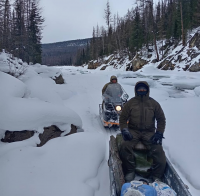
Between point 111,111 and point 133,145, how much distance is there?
104 inches

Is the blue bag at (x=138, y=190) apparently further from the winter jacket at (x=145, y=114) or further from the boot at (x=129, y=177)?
the winter jacket at (x=145, y=114)

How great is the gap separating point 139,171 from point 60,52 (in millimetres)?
147129

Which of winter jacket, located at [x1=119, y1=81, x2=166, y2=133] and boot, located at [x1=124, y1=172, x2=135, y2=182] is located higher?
winter jacket, located at [x1=119, y1=81, x2=166, y2=133]

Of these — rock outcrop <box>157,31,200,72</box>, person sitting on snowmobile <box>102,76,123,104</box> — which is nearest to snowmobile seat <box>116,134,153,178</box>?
person sitting on snowmobile <box>102,76,123,104</box>

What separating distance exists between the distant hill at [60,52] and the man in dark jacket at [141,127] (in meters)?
81.5

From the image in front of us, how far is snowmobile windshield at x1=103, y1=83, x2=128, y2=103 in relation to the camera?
19.1 ft

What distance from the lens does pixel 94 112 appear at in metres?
8.09

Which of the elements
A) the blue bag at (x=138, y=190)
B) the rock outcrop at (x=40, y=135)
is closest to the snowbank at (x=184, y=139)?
the blue bag at (x=138, y=190)

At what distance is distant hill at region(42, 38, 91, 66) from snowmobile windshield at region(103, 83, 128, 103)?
7856cm

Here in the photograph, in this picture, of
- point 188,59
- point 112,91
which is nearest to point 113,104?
point 112,91

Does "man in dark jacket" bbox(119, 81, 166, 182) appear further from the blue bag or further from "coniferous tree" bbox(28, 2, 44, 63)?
"coniferous tree" bbox(28, 2, 44, 63)

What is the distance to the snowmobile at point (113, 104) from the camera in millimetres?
5668

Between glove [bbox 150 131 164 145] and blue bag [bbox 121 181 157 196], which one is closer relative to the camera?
blue bag [bbox 121 181 157 196]

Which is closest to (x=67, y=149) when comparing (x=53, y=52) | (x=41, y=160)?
(x=41, y=160)
